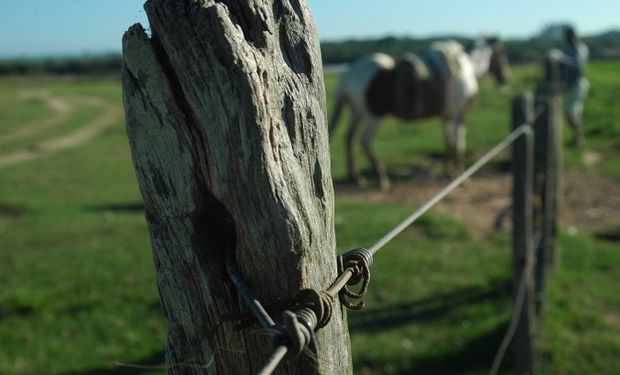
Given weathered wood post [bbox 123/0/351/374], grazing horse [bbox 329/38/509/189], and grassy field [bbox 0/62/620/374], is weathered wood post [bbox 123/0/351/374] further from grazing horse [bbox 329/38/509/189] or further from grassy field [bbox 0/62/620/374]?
grazing horse [bbox 329/38/509/189]

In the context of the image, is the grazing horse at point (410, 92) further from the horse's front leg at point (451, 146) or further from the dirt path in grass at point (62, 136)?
the dirt path in grass at point (62, 136)

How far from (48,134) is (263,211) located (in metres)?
18.4

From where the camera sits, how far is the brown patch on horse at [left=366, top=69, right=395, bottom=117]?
8758 millimetres

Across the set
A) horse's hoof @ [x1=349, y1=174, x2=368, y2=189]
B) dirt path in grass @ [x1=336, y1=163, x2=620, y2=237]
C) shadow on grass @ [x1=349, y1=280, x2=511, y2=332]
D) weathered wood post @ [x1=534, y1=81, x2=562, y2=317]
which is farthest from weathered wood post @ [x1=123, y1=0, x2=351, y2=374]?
horse's hoof @ [x1=349, y1=174, x2=368, y2=189]

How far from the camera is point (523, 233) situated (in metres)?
3.45

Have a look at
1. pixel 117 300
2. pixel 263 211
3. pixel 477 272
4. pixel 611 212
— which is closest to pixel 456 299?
pixel 477 272

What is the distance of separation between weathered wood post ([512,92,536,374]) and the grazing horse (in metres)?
5.24

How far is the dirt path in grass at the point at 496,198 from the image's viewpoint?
6621mm

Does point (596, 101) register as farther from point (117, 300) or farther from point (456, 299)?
point (117, 300)

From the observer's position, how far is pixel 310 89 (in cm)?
113

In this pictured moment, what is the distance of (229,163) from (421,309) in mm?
3682

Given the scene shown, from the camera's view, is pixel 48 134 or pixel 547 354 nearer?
pixel 547 354

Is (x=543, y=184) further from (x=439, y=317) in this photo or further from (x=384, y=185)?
(x=384, y=185)

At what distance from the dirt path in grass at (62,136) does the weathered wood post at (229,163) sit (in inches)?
521
